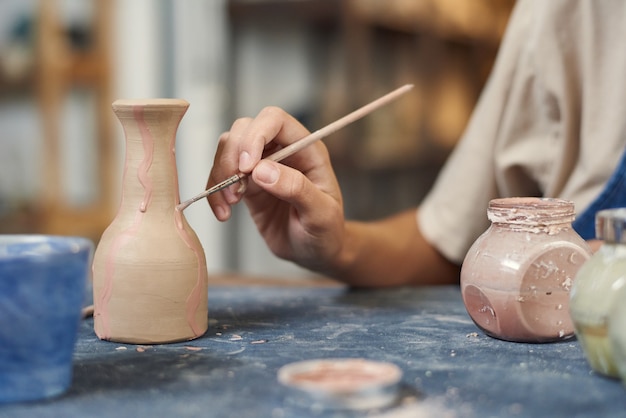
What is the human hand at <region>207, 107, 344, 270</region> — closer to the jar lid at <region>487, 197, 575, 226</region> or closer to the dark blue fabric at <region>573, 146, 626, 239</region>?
the jar lid at <region>487, 197, 575, 226</region>

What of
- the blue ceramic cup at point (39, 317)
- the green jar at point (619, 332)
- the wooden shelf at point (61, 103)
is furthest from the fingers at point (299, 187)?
the wooden shelf at point (61, 103)

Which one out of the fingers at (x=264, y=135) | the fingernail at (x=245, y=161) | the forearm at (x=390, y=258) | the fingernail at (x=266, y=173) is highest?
the fingers at (x=264, y=135)

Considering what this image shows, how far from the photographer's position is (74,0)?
293cm

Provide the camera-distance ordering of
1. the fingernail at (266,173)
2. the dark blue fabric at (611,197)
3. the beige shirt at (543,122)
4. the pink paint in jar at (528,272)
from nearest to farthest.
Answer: the pink paint in jar at (528,272)
the fingernail at (266,173)
the dark blue fabric at (611,197)
the beige shirt at (543,122)

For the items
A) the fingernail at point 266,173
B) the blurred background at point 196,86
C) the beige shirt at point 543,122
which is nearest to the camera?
the fingernail at point 266,173

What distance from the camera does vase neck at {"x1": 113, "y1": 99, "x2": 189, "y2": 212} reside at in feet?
2.83

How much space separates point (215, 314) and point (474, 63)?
118 inches

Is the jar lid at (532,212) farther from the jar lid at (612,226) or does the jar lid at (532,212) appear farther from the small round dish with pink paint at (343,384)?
the small round dish with pink paint at (343,384)

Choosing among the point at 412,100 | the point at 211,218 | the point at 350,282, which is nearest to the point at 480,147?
the point at 350,282

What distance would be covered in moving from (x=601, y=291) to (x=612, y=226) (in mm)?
56

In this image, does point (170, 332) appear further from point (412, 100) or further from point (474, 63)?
point (474, 63)

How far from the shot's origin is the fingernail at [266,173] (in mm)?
930

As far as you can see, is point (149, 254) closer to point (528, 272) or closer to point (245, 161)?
point (245, 161)

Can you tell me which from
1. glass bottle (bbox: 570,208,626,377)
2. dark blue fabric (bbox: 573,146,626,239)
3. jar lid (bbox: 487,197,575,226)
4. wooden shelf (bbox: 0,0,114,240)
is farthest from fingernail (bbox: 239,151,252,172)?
wooden shelf (bbox: 0,0,114,240)
